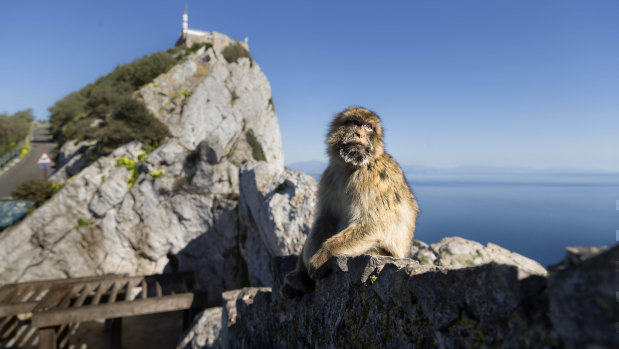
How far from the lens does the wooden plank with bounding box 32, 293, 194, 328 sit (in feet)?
19.1

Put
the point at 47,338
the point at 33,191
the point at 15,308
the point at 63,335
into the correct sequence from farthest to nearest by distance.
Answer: the point at 33,191 → the point at 63,335 → the point at 15,308 → the point at 47,338

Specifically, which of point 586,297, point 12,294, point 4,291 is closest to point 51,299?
point 12,294

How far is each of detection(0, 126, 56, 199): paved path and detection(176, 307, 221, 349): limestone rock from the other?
46.8 ft

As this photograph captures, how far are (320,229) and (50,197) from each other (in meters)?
13.4

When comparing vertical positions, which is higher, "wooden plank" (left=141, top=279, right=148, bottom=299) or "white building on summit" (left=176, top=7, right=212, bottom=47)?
"white building on summit" (left=176, top=7, right=212, bottom=47)

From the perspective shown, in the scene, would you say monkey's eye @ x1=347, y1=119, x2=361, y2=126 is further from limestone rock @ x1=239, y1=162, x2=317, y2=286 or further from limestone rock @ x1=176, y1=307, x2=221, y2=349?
limestone rock @ x1=239, y1=162, x2=317, y2=286

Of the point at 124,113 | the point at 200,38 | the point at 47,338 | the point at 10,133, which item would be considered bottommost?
the point at 47,338

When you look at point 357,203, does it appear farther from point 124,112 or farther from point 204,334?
point 124,112

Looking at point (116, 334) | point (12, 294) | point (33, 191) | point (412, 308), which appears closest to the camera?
point (412, 308)

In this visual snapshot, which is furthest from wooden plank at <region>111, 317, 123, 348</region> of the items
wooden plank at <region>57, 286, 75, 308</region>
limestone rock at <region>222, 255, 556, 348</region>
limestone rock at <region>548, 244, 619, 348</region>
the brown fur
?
limestone rock at <region>548, 244, 619, 348</region>

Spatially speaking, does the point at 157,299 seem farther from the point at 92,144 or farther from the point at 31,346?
the point at 92,144

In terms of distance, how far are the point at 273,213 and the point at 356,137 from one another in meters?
5.45

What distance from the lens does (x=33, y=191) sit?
11.2 m

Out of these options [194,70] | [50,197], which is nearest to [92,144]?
[50,197]
